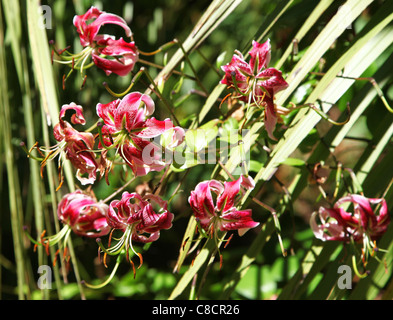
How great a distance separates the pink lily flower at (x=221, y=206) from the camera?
46 cm

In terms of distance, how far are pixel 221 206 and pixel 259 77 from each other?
13cm

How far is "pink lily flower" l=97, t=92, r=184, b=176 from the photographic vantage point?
43cm

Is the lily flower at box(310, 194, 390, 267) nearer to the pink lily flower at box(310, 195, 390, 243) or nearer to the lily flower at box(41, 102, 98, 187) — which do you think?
the pink lily flower at box(310, 195, 390, 243)

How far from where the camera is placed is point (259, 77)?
1.47 feet

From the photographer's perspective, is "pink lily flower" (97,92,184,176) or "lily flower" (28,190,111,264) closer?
"pink lily flower" (97,92,184,176)

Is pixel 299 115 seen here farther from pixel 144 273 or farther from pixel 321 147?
pixel 144 273

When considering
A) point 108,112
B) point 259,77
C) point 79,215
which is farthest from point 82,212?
point 259,77

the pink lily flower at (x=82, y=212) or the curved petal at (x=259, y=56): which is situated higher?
the curved petal at (x=259, y=56)

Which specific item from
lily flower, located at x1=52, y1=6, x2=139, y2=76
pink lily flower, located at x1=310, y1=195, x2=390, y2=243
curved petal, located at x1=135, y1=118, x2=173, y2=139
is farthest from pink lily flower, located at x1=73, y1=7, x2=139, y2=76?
pink lily flower, located at x1=310, y1=195, x2=390, y2=243

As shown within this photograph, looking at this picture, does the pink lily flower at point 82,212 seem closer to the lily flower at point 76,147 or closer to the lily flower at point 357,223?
the lily flower at point 76,147

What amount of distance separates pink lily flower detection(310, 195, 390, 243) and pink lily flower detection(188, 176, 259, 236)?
0.33 feet

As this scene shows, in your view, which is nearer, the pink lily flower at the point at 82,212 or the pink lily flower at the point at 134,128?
the pink lily flower at the point at 134,128

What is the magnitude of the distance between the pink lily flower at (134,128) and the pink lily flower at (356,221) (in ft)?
0.64

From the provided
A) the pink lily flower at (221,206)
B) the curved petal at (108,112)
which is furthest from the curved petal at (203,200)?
the curved petal at (108,112)
